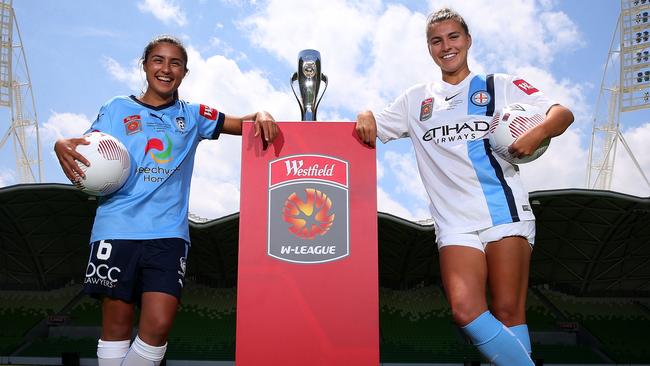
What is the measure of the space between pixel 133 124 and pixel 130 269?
75 centimetres

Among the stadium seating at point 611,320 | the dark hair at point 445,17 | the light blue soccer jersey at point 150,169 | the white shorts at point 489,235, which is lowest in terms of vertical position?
the stadium seating at point 611,320

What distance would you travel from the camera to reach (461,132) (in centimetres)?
265

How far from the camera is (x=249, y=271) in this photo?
2775 millimetres

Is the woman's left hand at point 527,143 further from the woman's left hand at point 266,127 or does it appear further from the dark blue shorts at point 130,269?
the dark blue shorts at point 130,269

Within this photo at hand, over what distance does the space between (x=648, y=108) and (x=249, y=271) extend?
27.9 meters

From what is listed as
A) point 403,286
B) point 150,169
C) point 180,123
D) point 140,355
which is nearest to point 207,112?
point 180,123

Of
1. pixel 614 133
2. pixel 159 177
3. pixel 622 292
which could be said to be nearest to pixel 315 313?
pixel 159 177

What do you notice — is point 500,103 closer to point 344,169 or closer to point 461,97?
point 461,97

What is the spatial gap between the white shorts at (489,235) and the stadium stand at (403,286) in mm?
13448

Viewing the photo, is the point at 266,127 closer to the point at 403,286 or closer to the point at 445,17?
the point at 445,17

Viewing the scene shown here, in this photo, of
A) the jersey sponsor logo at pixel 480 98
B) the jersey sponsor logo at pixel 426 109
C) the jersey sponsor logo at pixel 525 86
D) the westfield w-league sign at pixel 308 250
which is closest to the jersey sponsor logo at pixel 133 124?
the westfield w-league sign at pixel 308 250

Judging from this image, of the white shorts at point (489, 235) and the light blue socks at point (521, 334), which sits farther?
the white shorts at point (489, 235)

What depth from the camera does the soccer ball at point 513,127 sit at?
7.98ft

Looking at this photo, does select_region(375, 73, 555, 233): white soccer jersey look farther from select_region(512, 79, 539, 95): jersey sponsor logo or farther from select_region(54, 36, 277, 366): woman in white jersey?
select_region(54, 36, 277, 366): woman in white jersey
